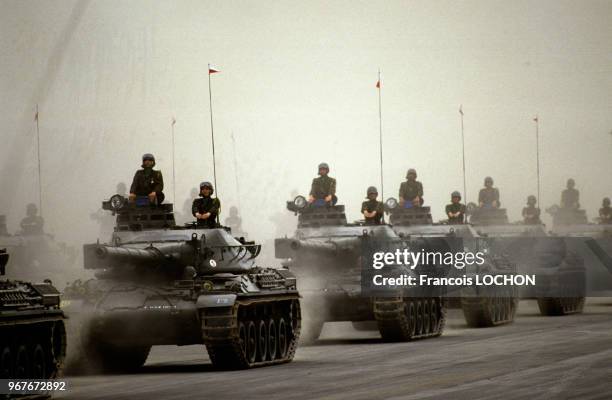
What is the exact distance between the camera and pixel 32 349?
22.9m

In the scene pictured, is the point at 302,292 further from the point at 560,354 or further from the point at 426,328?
the point at 560,354

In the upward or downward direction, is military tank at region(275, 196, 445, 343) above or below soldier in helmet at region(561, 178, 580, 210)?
below

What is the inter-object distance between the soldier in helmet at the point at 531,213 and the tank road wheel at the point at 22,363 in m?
32.9

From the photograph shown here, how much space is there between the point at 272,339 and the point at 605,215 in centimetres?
2829

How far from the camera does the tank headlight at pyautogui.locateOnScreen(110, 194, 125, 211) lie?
2898 centimetres

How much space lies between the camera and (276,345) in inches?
1158

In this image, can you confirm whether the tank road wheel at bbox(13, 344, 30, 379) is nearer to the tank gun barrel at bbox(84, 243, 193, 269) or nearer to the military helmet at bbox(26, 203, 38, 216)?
the tank gun barrel at bbox(84, 243, 193, 269)

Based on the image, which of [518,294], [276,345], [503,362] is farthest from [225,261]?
[518,294]

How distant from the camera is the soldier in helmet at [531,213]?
53.7 metres

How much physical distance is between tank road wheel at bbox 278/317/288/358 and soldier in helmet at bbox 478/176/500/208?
82.4 feet

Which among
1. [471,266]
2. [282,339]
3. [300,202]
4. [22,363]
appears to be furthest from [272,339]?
[471,266]

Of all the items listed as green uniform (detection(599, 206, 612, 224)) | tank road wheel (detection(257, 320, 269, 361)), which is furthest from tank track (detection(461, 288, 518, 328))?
tank road wheel (detection(257, 320, 269, 361))

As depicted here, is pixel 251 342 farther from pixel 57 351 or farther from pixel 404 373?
pixel 57 351

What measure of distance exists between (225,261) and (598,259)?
2458 centimetres
